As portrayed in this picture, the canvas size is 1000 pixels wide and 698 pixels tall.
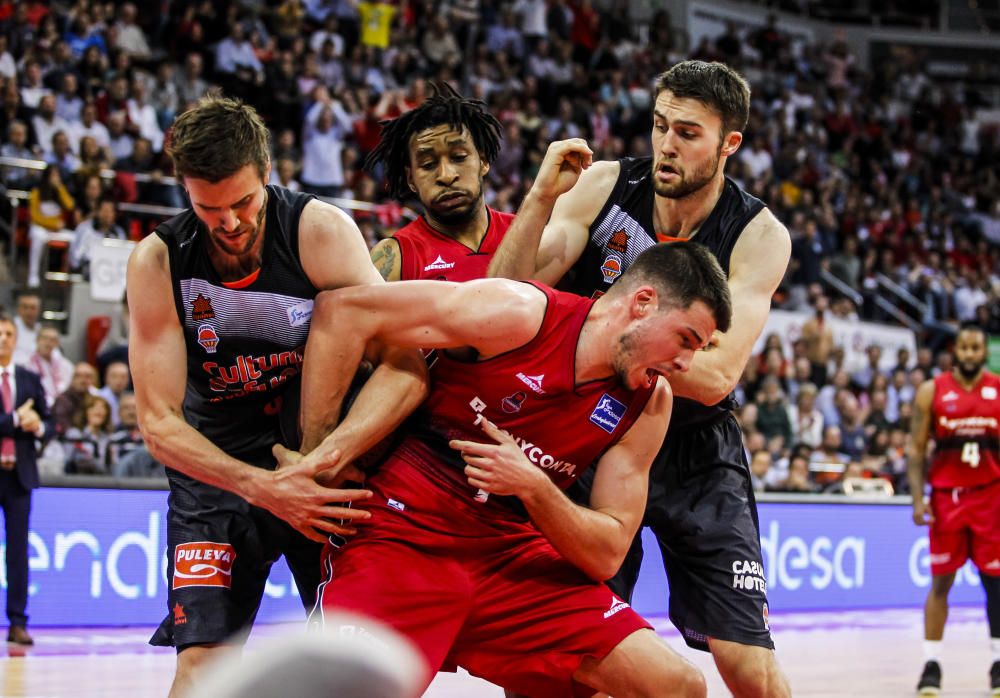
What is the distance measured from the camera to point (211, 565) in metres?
4.45

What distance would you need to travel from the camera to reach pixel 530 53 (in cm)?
2055

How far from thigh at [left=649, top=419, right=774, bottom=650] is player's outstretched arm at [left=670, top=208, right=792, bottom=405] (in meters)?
0.48

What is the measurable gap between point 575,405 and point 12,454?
602 centimetres

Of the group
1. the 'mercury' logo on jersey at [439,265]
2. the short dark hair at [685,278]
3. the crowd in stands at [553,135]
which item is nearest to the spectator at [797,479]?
the crowd in stands at [553,135]

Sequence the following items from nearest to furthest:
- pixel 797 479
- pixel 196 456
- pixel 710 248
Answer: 1. pixel 196 456
2. pixel 710 248
3. pixel 797 479

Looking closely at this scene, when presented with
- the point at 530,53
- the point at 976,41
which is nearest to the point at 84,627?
the point at 530,53

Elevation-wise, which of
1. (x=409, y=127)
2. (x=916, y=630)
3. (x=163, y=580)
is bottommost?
(x=916, y=630)

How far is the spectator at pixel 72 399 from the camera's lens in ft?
35.1

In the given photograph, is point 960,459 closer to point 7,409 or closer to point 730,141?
point 730,141

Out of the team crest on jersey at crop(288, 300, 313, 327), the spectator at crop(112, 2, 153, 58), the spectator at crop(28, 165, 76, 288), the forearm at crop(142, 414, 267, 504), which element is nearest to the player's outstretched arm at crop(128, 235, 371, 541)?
the forearm at crop(142, 414, 267, 504)

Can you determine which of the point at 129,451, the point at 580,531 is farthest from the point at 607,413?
the point at 129,451

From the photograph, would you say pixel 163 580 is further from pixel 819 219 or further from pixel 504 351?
→ pixel 819 219

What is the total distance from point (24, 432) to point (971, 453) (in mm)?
6566

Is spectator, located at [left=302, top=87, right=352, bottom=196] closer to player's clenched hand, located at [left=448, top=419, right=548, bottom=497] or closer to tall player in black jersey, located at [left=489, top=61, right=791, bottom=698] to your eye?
tall player in black jersey, located at [left=489, top=61, right=791, bottom=698]
